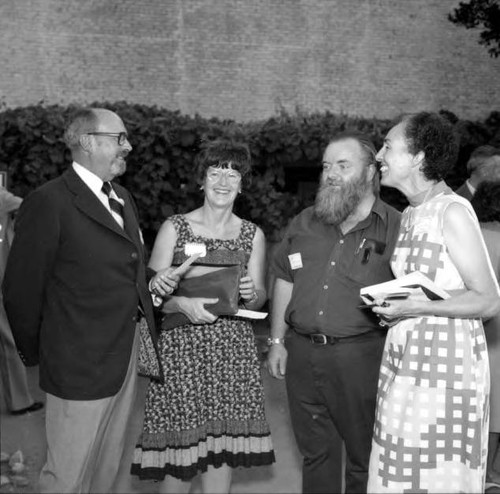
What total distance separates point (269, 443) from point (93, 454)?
3.02 ft

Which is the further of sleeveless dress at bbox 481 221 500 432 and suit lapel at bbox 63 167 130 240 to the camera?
sleeveless dress at bbox 481 221 500 432

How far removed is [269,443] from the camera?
3.88m

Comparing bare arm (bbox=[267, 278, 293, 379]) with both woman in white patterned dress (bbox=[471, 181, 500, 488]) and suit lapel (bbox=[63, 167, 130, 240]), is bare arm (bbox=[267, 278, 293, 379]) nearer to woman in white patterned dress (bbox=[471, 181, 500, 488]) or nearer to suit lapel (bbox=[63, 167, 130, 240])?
suit lapel (bbox=[63, 167, 130, 240])

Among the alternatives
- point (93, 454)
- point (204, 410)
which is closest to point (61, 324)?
point (93, 454)

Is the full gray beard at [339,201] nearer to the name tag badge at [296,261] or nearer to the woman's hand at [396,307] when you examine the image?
the name tag badge at [296,261]

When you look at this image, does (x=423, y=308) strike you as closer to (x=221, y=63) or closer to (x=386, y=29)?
(x=221, y=63)

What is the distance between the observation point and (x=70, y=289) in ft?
11.1

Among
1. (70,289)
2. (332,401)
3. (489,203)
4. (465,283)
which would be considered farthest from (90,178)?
(489,203)

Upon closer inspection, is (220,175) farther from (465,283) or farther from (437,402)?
(437,402)

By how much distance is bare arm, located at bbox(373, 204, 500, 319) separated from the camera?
3031mm

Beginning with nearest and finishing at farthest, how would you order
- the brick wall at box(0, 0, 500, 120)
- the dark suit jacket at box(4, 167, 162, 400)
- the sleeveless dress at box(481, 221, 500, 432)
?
1. the dark suit jacket at box(4, 167, 162, 400)
2. the sleeveless dress at box(481, 221, 500, 432)
3. the brick wall at box(0, 0, 500, 120)

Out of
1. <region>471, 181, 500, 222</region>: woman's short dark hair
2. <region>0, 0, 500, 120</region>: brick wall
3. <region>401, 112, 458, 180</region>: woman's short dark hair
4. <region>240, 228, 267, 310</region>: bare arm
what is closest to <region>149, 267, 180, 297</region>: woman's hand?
<region>240, 228, 267, 310</region>: bare arm

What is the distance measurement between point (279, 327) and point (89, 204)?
1260mm

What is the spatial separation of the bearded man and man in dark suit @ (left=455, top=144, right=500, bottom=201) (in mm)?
1462
